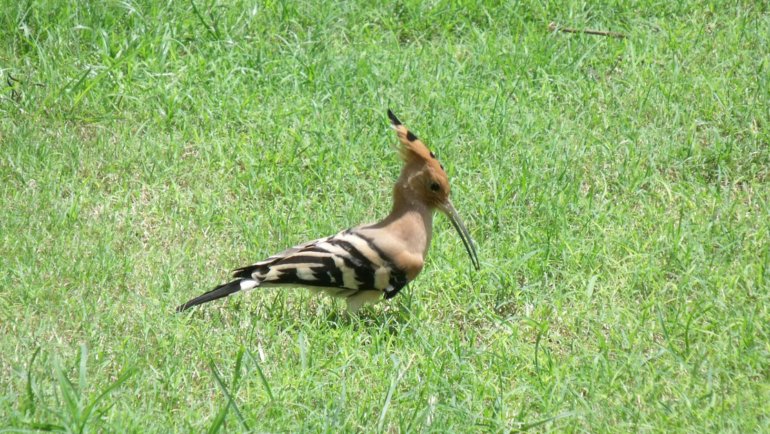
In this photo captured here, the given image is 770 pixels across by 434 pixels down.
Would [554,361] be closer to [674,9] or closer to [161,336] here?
[161,336]

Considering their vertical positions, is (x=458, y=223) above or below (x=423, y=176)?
below

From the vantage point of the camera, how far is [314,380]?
4211 mm

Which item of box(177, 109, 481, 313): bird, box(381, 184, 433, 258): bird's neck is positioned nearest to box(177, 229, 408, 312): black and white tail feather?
box(177, 109, 481, 313): bird

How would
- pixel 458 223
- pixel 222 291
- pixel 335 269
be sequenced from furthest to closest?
1. pixel 458 223
2. pixel 335 269
3. pixel 222 291

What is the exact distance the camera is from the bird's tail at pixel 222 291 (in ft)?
14.7

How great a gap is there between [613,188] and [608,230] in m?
0.46

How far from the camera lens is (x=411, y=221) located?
15.8 feet

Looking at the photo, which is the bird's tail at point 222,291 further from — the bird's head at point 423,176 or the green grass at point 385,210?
the bird's head at point 423,176

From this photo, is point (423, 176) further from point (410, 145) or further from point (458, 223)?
point (458, 223)

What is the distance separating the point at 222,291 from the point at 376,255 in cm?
66

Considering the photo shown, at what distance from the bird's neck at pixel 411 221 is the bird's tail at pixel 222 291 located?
2.18ft

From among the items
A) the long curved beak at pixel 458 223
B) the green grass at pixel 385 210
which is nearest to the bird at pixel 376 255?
the long curved beak at pixel 458 223

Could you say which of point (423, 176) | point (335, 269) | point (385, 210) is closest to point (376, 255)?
point (335, 269)

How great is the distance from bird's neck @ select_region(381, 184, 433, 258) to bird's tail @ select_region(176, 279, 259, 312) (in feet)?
2.18
